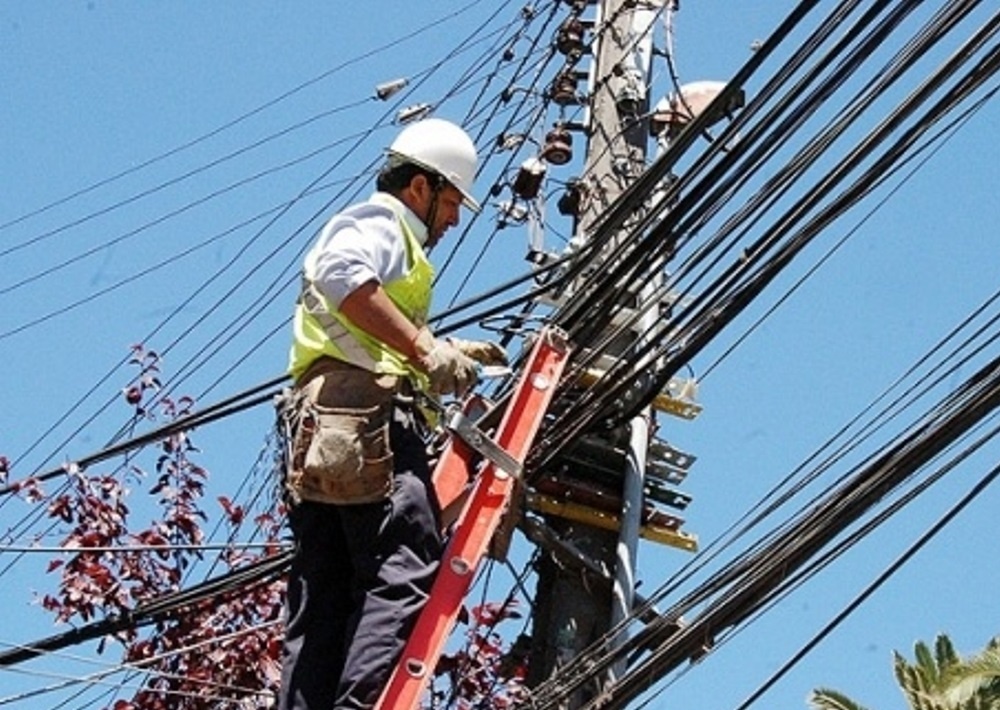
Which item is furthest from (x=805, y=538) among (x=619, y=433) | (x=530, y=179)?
(x=530, y=179)

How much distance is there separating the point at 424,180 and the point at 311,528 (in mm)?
955

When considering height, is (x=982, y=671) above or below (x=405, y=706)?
above

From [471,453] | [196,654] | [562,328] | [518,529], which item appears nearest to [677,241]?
[562,328]

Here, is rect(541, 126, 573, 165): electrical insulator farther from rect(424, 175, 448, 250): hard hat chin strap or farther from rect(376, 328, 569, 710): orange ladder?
rect(424, 175, 448, 250): hard hat chin strap

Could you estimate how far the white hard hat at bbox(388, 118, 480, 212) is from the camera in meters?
6.37

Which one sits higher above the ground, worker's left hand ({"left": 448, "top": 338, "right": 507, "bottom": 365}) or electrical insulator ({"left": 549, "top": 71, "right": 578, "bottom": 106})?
electrical insulator ({"left": 549, "top": 71, "right": 578, "bottom": 106})

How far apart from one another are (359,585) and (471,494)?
1.55ft

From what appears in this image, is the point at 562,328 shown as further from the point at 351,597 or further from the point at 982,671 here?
the point at 982,671

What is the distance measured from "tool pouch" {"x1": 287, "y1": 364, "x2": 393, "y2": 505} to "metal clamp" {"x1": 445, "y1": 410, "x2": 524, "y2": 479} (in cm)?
37

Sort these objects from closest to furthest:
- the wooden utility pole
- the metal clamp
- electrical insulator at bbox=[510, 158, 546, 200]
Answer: the metal clamp
the wooden utility pole
electrical insulator at bbox=[510, 158, 546, 200]

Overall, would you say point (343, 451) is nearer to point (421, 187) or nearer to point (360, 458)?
point (360, 458)

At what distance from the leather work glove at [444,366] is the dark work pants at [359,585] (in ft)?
0.48

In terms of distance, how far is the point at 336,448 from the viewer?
19.4 feet

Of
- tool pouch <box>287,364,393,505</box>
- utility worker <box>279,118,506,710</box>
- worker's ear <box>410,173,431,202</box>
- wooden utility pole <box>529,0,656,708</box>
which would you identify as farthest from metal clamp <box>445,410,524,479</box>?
wooden utility pole <box>529,0,656,708</box>
